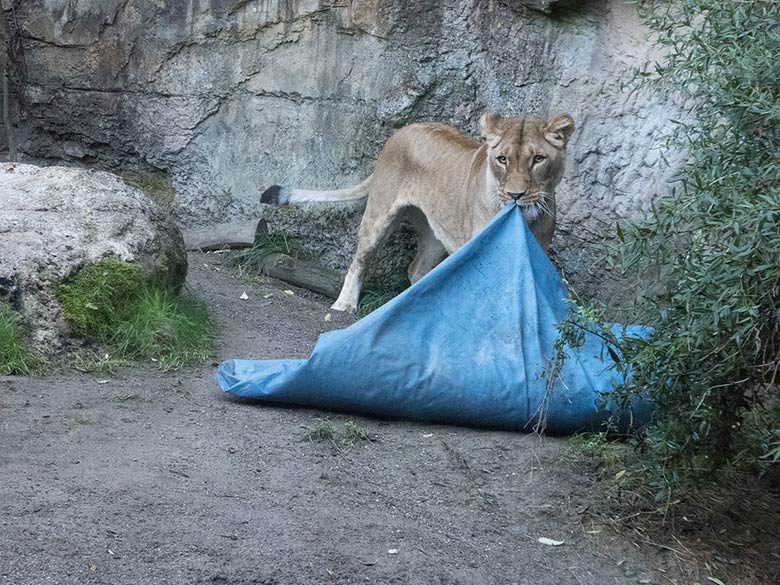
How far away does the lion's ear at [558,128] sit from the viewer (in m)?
6.99

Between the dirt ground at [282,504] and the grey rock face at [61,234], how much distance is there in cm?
47

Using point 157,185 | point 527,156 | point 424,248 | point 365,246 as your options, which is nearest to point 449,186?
point 424,248

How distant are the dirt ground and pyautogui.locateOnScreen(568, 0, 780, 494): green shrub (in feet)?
1.45

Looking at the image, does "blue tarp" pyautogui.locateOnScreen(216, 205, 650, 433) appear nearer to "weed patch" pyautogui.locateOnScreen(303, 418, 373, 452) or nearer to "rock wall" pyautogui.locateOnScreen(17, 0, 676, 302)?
"weed patch" pyautogui.locateOnScreen(303, 418, 373, 452)

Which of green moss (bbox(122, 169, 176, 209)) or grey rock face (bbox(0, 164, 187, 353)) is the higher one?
grey rock face (bbox(0, 164, 187, 353))

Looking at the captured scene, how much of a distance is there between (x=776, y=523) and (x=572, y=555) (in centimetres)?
102

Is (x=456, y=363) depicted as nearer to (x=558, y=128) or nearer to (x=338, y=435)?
(x=338, y=435)

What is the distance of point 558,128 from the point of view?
6.99m

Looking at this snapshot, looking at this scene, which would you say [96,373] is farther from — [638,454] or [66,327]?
[638,454]

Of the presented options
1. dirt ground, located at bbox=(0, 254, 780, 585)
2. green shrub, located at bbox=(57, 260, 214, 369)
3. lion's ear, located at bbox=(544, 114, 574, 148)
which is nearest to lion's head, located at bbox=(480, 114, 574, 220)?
lion's ear, located at bbox=(544, 114, 574, 148)

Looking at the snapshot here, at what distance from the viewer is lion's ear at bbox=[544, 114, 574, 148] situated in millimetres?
6992

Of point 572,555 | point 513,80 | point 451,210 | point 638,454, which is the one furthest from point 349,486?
point 513,80

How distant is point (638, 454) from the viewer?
16.3 ft

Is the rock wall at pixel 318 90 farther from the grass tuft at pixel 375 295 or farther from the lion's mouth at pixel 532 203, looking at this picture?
the lion's mouth at pixel 532 203
